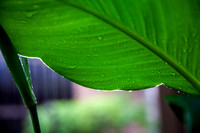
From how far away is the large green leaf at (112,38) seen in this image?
315mm

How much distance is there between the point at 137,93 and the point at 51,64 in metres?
4.93

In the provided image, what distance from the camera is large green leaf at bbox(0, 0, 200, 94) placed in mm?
315

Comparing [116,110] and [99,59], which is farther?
[116,110]

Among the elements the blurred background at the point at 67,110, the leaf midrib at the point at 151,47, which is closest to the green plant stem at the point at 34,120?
the leaf midrib at the point at 151,47

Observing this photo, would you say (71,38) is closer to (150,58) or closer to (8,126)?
(150,58)

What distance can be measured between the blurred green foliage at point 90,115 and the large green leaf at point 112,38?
3794 millimetres

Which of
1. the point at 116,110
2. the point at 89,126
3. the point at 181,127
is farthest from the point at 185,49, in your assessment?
the point at 116,110

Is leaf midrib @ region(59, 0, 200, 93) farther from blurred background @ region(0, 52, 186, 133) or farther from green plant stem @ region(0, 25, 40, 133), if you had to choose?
blurred background @ region(0, 52, 186, 133)

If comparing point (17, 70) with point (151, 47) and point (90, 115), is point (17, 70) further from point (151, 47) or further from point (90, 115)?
point (90, 115)

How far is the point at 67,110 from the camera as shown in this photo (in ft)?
13.9

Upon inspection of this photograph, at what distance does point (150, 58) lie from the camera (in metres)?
0.38

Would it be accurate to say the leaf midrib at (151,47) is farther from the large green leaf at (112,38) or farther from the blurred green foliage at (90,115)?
the blurred green foliage at (90,115)

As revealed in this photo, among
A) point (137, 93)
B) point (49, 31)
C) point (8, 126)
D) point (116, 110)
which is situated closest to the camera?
point (49, 31)

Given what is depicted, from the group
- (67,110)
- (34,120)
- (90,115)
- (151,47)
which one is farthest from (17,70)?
(90,115)
